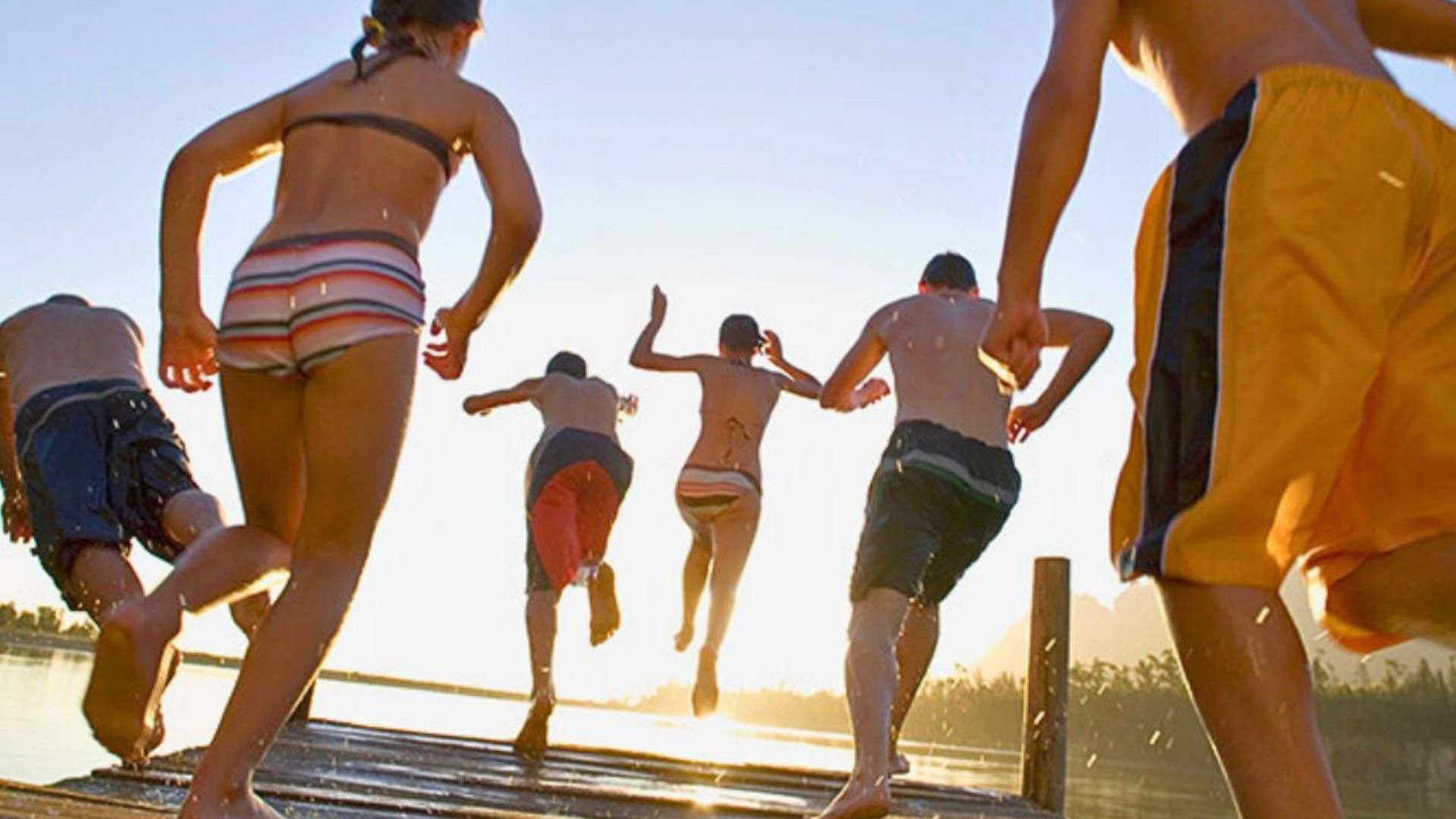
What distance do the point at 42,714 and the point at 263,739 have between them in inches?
839

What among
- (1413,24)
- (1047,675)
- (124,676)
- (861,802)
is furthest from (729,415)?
(1413,24)

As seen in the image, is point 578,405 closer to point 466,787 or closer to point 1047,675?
point 466,787

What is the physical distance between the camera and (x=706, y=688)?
314 inches

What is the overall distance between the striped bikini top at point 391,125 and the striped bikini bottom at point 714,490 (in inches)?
224

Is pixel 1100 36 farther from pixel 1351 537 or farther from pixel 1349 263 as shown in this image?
pixel 1351 537

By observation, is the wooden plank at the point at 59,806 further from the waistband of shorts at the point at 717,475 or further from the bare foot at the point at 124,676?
the waistband of shorts at the point at 717,475

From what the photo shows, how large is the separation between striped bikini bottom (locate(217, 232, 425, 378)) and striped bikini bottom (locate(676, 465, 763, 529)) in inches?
224

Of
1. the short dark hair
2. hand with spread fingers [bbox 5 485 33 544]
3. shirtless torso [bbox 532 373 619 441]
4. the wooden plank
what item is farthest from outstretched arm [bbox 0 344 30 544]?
the short dark hair

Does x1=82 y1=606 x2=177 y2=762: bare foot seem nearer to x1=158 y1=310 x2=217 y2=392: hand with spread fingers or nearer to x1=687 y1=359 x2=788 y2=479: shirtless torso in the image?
x1=158 y1=310 x2=217 y2=392: hand with spread fingers

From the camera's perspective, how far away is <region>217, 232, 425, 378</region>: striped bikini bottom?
8.70 ft

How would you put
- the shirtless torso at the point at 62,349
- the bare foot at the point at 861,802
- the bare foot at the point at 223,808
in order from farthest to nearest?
the shirtless torso at the point at 62,349
the bare foot at the point at 861,802
the bare foot at the point at 223,808

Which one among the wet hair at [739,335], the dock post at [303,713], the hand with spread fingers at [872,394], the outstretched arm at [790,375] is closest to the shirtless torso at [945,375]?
the hand with spread fingers at [872,394]

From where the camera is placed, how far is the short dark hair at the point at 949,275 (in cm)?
552

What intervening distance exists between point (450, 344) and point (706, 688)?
5.38 meters
